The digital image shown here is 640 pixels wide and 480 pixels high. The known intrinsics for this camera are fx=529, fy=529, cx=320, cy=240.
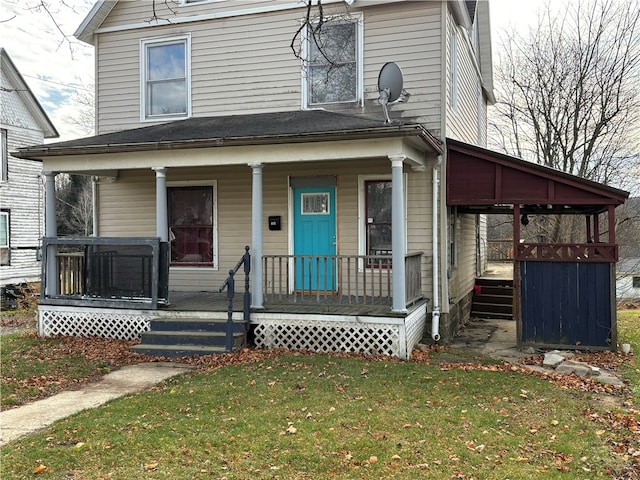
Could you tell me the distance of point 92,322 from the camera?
9578 millimetres

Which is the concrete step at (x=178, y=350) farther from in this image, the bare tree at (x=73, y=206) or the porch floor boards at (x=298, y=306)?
the bare tree at (x=73, y=206)

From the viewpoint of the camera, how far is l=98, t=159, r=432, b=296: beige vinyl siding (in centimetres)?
980

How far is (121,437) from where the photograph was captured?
190 inches

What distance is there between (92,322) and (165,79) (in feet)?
17.4

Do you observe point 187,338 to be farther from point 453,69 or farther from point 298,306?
point 453,69

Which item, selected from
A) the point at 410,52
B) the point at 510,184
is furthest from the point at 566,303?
the point at 410,52

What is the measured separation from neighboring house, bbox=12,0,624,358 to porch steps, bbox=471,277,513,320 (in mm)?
2356

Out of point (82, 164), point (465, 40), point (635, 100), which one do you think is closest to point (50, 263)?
point (82, 164)

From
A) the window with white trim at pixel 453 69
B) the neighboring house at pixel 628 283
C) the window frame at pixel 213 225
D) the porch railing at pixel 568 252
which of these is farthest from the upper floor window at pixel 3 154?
the neighboring house at pixel 628 283

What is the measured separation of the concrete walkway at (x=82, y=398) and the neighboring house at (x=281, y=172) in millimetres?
1539

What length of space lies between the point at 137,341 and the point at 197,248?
259cm

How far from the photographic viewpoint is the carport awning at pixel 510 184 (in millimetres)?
8820

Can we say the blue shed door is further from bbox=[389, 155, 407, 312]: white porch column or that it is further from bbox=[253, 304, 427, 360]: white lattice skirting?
bbox=[389, 155, 407, 312]: white porch column

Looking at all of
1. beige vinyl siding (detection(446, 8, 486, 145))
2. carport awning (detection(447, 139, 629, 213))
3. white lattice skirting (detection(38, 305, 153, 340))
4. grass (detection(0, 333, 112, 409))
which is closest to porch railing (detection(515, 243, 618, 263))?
carport awning (detection(447, 139, 629, 213))
